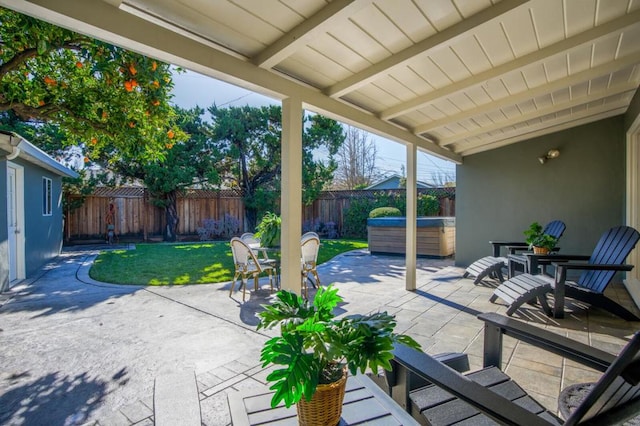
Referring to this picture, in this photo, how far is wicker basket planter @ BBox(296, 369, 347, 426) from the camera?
1064mm

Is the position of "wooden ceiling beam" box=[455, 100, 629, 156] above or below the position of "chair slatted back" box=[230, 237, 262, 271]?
above

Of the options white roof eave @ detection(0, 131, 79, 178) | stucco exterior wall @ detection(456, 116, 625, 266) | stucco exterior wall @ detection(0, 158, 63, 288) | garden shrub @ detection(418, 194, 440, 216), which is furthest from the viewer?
garden shrub @ detection(418, 194, 440, 216)

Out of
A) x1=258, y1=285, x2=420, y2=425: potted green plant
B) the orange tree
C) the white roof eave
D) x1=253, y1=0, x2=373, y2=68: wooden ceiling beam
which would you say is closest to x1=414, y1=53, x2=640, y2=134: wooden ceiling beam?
x1=253, y1=0, x2=373, y2=68: wooden ceiling beam

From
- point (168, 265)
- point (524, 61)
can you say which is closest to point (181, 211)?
point (168, 265)

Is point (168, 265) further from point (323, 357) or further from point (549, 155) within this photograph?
point (549, 155)

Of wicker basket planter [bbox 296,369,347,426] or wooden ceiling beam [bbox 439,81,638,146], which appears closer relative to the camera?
wicker basket planter [bbox 296,369,347,426]

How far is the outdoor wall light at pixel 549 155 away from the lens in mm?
5926

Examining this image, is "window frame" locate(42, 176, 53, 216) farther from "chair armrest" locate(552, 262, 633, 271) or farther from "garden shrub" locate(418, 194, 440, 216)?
"garden shrub" locate(418, 194, 440, 216)

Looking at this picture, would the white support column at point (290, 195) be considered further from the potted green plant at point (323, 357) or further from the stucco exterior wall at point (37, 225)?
the stucco exterior wall at point (37, 225)

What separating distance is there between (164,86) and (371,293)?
3.80 meters

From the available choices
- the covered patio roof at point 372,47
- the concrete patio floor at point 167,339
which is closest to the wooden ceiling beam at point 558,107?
the covered patio roof at point 372,47

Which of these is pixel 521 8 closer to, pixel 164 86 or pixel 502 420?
pixel 502 420

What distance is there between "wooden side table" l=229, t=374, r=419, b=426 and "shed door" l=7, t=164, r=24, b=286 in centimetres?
630

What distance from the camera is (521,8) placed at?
2.15 metres
